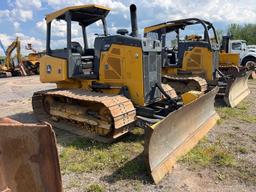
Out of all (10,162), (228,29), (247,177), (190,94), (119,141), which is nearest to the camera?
(10,162)

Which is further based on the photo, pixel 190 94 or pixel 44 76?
pixel 44 76

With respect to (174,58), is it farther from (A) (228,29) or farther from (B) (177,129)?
(A) (228,29)

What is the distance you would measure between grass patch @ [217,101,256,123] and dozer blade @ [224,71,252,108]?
0.99 ft

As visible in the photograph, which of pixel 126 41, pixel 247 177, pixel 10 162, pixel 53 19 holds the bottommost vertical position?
pixel 247 177

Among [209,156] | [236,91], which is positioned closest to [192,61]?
[236,91]

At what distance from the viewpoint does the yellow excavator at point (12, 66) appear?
24328 mm

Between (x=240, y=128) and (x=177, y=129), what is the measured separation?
2.52 metres

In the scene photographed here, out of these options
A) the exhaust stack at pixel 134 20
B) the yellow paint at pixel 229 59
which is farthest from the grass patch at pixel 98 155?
the yellow paint at pixel 229 59

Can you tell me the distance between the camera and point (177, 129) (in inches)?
198

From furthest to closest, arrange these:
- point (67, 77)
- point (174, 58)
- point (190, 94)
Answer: point (174, 58) < point (67, 77) < point (190, 94)

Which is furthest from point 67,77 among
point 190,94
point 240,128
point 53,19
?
point 240,128

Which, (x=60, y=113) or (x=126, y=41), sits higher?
(x=126, y=41)

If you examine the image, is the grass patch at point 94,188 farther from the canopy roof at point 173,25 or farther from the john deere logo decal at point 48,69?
the canopy roof at point 173,25

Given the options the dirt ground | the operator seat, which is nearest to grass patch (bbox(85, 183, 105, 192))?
the dirt ground
